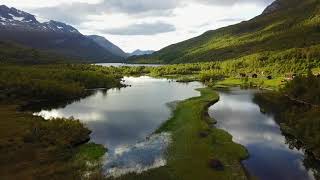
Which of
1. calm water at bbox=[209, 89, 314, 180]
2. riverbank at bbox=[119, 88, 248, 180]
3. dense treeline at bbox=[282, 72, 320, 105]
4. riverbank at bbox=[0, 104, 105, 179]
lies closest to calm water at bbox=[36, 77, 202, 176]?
riverbank at bbox=[119, 88, 248, 180]

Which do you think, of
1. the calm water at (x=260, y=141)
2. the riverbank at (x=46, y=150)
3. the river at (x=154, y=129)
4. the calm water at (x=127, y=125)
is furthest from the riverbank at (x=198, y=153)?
the riverbank at (x=46, y=150)

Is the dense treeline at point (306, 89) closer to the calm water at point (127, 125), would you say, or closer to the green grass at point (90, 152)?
the calm water at point (127, 125)

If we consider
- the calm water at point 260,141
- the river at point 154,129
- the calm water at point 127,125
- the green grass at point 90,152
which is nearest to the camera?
the calm water at point 260,141

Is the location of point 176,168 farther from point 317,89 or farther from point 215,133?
point 317,89

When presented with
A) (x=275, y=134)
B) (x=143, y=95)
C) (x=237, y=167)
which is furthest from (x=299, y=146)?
(x=143, y=95)

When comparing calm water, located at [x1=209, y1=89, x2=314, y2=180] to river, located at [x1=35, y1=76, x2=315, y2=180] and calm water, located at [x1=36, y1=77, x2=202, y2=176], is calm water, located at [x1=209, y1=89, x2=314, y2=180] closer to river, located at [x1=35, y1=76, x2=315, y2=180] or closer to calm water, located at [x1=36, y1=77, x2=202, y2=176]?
river, located at [x1=35, y1=76, x2=315, y2=180]

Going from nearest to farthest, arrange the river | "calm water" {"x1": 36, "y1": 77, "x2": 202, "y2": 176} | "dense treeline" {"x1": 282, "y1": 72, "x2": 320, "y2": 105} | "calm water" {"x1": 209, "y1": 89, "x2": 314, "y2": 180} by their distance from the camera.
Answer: "calm water" {"x1": 209, "y1": 89, "x2": 314, "y2": 180} → the river → "calm water" {"x1": 36, "y1": 77, "x2": 202, "y2": 176} → "dense treeline" {"x1": 282, "y1": 72, "x2": 320, "y2": 105}
